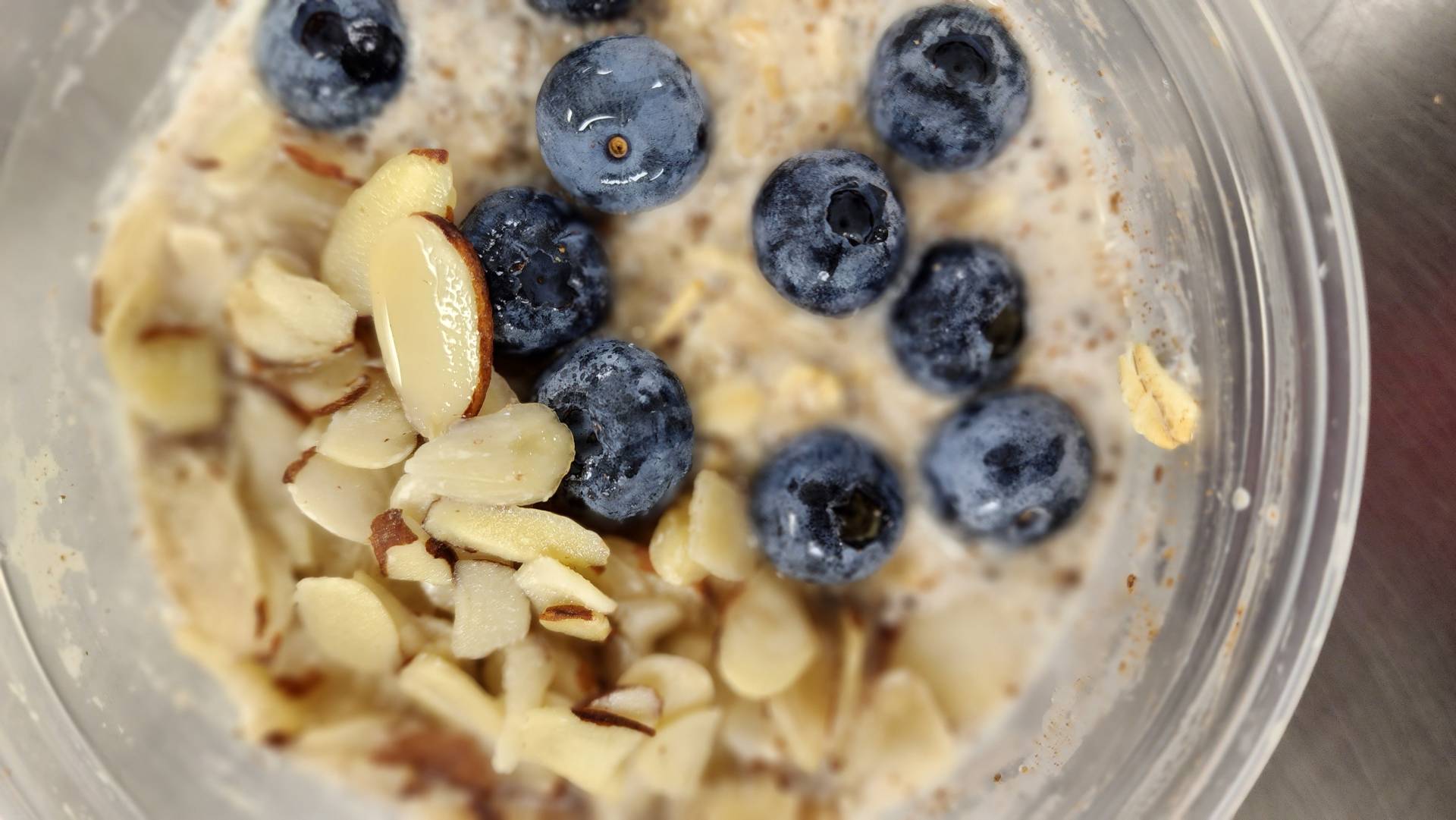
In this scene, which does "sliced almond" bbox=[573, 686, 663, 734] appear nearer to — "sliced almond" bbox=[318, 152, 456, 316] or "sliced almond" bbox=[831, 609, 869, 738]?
"sliced almond" bbox=[831, 609, 869, 738]

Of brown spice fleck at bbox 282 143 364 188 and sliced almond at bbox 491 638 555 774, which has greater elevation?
brown spice fleck at bbox 282 143 364 188

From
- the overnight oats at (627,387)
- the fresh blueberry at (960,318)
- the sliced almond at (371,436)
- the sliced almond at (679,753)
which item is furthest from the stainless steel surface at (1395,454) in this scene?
the sliced almond at (371,436)

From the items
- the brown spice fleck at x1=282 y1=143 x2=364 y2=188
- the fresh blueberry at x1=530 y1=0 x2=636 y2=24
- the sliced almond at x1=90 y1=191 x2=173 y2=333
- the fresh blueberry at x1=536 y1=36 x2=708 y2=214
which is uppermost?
the fresh blueberry at x1=530 y1=0 x2=636 y2=24

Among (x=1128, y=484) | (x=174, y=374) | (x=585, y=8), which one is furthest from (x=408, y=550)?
(x=1128, y=484)

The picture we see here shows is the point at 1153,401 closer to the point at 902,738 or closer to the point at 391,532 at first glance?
the point at 902,738

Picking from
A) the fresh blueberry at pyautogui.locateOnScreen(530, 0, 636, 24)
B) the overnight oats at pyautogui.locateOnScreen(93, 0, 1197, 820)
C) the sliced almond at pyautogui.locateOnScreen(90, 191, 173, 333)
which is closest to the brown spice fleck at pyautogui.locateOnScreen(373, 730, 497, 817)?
the overnight oats at pyautogui.locateOnScreen(93, 0, 1197, 820)

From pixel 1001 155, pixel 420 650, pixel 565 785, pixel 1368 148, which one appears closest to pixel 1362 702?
pixel 1368 148

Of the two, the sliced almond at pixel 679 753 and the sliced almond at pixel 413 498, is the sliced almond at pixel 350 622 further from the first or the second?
the sliced almond at pixel 679 753
